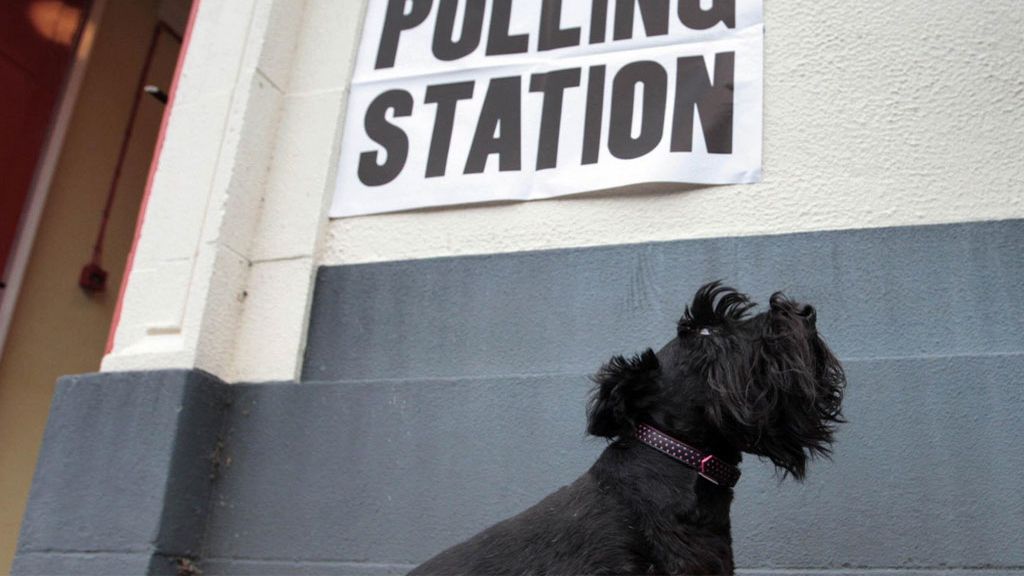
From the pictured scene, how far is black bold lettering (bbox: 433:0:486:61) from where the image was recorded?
4.92 m

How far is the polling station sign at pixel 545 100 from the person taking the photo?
14.2ft

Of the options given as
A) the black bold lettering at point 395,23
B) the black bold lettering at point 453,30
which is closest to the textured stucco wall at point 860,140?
the black bold lettering at point 453,30

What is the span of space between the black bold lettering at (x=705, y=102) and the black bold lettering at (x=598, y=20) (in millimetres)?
452

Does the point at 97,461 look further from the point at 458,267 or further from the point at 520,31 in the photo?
the point at 520,31

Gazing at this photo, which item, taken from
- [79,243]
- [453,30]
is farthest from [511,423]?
[79,243]

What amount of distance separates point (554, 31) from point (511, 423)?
6.42 feet

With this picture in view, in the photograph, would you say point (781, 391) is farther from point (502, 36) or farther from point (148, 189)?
point (148, 189)

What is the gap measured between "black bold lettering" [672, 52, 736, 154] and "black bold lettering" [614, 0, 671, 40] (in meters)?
0.25

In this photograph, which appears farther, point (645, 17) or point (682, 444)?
point (645, 17)

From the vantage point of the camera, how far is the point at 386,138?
15.9ft

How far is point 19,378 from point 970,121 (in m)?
5.36

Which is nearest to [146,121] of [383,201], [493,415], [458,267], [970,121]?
[383,201]

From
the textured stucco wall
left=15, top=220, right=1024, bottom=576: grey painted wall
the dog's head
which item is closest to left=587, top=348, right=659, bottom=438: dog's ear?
the dog's head

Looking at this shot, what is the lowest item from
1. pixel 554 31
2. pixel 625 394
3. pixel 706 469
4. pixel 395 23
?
pixel 706 469
